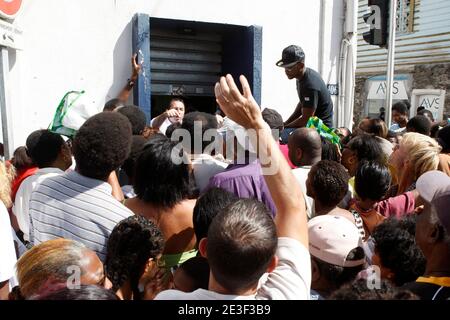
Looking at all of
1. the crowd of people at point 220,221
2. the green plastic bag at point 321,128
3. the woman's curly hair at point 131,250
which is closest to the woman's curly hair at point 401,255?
the crowd of people at point 220,221

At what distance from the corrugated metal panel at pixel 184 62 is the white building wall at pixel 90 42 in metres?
0.42

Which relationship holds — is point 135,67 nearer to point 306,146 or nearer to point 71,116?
point 71,116

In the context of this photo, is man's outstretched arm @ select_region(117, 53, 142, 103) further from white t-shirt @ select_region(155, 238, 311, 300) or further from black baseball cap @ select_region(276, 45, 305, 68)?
white t-shirt @ select_region(155, 238, 311, 300)

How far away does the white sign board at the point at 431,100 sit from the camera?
13.6 m

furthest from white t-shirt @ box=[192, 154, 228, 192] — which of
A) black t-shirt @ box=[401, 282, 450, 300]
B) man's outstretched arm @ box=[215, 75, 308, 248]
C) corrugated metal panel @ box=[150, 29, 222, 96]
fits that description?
corrugated metal panel @ box=[150, 29, 222, 96]

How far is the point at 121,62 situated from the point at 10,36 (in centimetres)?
130

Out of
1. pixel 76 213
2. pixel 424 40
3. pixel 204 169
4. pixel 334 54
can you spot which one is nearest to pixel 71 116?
pixel 204 169

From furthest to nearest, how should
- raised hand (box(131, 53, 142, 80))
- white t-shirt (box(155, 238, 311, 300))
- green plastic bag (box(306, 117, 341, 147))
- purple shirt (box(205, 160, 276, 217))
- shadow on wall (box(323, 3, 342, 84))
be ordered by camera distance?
1. shadow on wall (box(323, 3, 342, 84))
2. raised hand (box(131, 53, 142, 80))
3. green plastic bag (box(306, 117, 341, 147))
4. purple shirt (box(205, 160, 276, 217))
5. white t-shirt (box(155, 238, 311, 300))

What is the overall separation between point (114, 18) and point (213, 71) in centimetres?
162

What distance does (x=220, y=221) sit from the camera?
140cm

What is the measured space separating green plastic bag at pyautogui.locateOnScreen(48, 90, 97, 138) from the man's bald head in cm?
154

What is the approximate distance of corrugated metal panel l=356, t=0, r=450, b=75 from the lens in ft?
45.6
